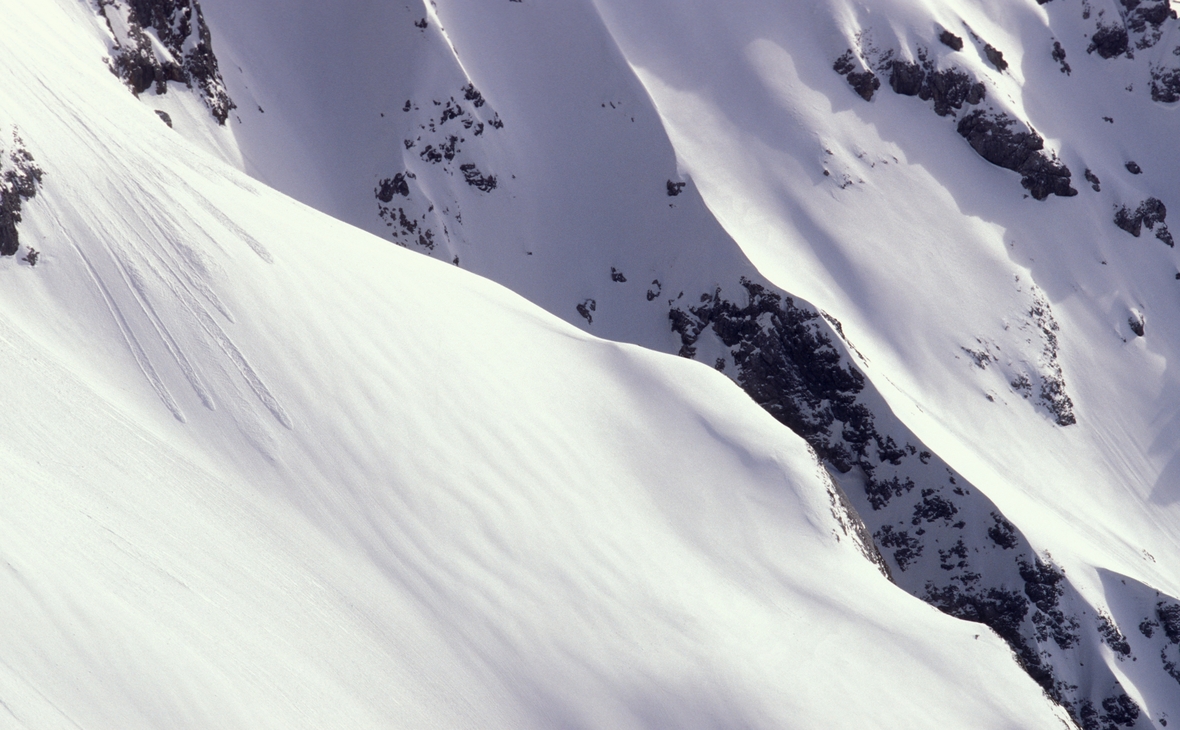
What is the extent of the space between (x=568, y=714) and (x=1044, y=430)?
1429 inches

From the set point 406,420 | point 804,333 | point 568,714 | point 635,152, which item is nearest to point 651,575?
point 568,714

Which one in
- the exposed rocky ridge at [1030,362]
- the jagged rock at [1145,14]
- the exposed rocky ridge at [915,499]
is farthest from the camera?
the jagged rock at [1145,14]

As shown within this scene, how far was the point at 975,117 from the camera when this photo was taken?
5353cm

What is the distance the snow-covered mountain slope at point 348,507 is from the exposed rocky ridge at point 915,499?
15.2 meters

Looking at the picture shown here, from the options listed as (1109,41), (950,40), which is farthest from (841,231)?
(1109,41)

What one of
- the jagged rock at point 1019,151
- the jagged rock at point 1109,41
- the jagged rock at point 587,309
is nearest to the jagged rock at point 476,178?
the jagged rock at point 587,309

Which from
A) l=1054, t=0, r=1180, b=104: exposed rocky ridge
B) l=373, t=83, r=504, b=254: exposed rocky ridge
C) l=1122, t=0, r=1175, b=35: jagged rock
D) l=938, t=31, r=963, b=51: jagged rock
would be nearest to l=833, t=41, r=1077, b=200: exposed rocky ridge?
l=938, t=31, r=963, b=51: jagged rock

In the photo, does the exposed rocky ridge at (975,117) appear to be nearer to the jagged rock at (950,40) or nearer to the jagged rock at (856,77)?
the jagged rock at (856,77)

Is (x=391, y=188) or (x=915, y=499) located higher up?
(x=915, y=499)

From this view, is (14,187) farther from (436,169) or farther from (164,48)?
(436,169)

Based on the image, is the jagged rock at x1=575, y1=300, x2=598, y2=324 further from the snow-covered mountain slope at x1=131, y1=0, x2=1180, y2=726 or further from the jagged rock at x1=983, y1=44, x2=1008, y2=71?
the jagged rock at x1=983, y1=44, x2=1008, y2=71

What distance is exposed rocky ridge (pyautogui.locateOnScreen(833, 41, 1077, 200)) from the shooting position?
5284 cm

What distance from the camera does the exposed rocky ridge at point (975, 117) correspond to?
52.8 metres

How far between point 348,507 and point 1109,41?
61339 millimetres
